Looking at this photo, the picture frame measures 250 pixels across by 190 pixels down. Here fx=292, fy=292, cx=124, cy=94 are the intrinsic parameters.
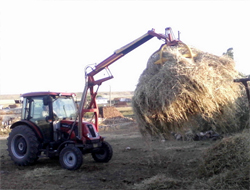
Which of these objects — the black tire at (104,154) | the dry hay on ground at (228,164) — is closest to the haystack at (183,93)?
the dry hay on ground at (228,164)

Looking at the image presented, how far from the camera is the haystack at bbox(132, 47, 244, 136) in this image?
5.79 metres

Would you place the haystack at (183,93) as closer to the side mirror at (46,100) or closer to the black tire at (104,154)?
the black tire at (104,154)

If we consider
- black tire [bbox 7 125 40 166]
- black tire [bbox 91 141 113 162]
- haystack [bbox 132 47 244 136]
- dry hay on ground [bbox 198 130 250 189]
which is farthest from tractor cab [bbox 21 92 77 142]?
dry hay on ground [bbox 198 130 250 189]

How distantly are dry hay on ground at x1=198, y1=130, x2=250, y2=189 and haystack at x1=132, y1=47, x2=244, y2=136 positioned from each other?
1.96 feet

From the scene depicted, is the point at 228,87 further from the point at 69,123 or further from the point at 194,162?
the point at 69,123

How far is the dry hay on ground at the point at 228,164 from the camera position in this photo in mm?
5090

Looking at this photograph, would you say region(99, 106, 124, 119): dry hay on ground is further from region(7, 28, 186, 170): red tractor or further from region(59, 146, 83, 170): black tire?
region(59, 146, 83, 170): black tire

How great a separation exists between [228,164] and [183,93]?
1.61 m

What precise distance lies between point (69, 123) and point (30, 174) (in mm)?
1774

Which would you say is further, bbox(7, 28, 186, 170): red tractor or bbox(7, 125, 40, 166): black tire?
bbox(7, 125, 40, 166): black tire

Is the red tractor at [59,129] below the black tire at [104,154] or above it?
above

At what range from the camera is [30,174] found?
282 inches

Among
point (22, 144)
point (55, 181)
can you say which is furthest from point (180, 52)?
point (22, 144)

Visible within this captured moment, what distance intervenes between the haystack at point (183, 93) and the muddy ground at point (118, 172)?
2.88 ft
